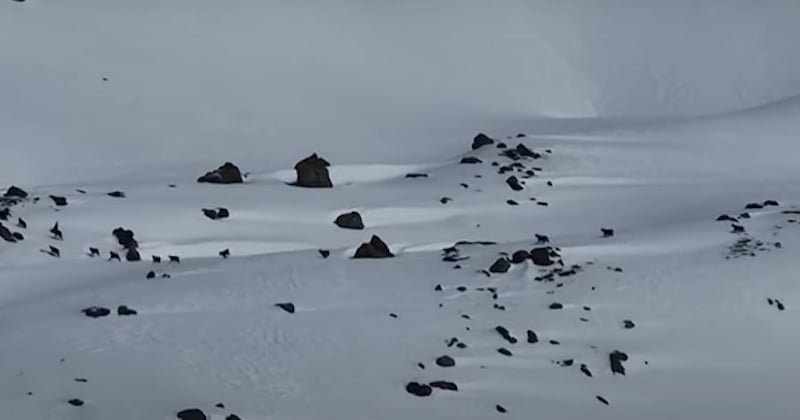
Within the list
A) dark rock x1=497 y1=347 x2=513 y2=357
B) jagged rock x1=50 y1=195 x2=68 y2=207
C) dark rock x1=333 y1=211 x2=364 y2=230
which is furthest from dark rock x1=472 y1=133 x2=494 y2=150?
dark rock x1=497 y1=347 x2=513 y2=357

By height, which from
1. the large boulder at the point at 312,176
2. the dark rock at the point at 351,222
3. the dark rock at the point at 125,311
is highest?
the large boulder at the point at 312,176

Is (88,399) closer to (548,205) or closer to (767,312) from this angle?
(767,312)

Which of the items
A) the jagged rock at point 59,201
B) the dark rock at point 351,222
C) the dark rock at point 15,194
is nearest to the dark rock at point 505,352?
the dark rock at point 351,222

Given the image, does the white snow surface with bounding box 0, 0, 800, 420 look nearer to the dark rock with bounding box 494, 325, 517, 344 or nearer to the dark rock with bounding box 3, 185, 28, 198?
the dark rock with bounding box 494, 325, 517, 344

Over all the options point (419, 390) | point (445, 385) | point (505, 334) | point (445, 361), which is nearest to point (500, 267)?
point (505, 334)

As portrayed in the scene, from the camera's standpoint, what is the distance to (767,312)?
852cm

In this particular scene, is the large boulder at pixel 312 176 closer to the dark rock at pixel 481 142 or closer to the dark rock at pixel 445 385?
the dark rock at pixel 481 142

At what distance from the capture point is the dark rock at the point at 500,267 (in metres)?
9.27

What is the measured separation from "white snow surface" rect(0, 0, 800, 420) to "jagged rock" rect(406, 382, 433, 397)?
0.04 meters

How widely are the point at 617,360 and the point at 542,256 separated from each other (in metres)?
2.03

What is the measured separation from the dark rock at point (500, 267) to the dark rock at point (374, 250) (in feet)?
3.95

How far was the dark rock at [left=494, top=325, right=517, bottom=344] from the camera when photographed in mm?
7816

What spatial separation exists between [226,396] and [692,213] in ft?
22.9

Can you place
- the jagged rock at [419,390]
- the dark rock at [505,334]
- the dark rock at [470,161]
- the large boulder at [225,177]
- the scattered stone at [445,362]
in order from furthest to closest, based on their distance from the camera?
the dark rock at [470,161] → the large boulder at [225,177] → the dark rock at [505,334] → the scattered stone at [445,362] → the jagged rock at [419,390]
